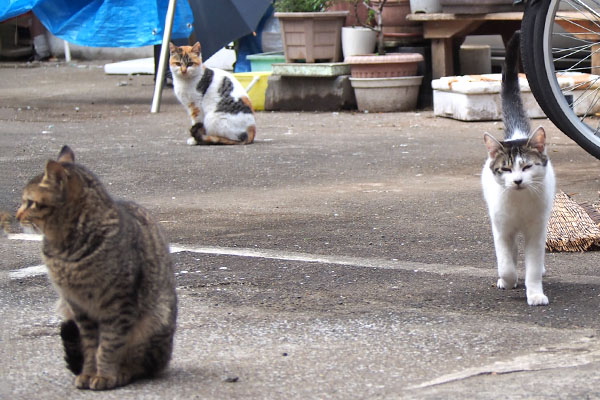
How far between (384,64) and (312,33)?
3.39ft

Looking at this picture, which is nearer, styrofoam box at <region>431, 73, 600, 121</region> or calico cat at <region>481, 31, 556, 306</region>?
calico cat at <region>481, 31, 556, 306</region>

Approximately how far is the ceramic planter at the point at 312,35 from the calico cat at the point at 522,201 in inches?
260

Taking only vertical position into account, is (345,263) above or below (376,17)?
below

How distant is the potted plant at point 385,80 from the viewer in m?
9.55

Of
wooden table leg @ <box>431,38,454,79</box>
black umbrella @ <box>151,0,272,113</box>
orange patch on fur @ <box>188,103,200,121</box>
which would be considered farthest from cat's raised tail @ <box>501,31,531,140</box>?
black umbrella @ <box>151,0,272,113</box>

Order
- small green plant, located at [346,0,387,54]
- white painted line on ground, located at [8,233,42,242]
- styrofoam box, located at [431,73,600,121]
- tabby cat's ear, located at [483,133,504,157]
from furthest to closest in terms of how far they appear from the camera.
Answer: small green plant, located at [346,0,387,54] < styrofoam box, located at [431,73,600,121] < white painted line on ground, located at [8,233,42,242] < tabby cat's ear, located at [483,133,504,157]

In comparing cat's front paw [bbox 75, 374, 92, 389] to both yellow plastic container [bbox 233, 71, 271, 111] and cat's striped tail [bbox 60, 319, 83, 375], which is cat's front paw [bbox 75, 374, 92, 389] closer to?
cat's striped tail [bbox 60, 319, 83, 375]

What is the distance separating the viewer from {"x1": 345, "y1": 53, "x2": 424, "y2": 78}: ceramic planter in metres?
9.50

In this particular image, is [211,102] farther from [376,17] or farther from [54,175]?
[54,175]

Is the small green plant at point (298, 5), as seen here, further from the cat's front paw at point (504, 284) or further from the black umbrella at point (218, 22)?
the cat's front paw at point (504, 284)

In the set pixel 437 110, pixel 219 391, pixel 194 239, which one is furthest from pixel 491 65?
pixel 219 391

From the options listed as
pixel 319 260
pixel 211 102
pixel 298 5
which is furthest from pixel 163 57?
pixel 319 260

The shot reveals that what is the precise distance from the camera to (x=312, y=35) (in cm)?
1011

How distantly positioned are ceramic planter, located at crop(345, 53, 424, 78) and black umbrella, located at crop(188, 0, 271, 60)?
164cm
